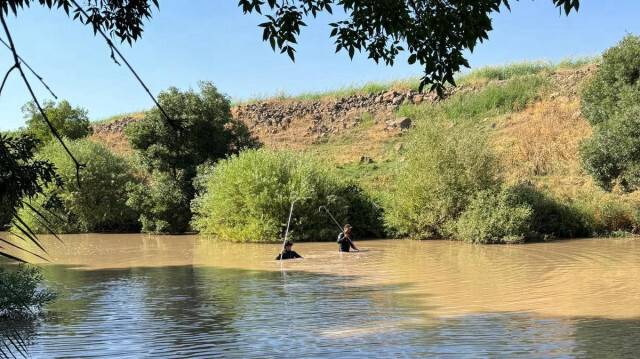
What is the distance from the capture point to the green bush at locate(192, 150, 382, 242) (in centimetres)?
3042

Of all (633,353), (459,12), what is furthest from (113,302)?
(459,12)

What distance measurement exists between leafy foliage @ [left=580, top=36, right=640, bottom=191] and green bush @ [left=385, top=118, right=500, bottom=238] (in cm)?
427

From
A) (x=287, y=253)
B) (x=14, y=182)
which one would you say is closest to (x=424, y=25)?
(x=14, y=182)

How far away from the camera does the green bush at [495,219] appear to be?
2680cm

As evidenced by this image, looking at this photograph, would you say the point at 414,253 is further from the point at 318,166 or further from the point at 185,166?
the point at 185,166

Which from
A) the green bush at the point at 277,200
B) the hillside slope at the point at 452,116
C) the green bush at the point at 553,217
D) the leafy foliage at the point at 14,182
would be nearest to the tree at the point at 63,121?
the hillside slope at the point at 452,116

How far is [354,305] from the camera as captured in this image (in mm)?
13562

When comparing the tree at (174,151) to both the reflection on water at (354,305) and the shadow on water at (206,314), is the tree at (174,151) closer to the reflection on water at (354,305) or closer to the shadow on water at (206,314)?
the reflection on water at (354,305)

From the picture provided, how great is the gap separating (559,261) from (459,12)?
16857 millimetres

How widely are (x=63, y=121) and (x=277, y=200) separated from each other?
88.8 ft

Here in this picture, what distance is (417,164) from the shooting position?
2978 centimetres

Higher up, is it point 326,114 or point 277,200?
point 326,114

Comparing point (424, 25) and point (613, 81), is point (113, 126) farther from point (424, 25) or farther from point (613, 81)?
point (424, 25)

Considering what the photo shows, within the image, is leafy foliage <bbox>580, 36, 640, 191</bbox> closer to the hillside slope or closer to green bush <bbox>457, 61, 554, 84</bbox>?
the hillside slope
